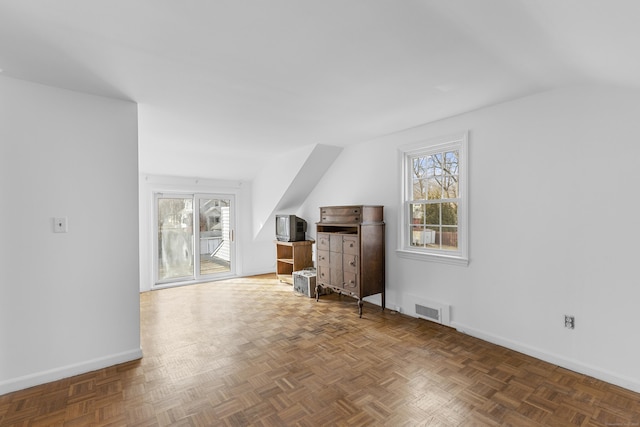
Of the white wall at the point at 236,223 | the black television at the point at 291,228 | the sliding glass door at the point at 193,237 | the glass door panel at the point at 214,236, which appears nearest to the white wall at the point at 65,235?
the white wall at the point at 236,223

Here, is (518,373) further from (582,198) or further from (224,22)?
(224,22)

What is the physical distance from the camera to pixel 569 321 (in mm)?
2568

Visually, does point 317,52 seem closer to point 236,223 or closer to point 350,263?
point 350,263

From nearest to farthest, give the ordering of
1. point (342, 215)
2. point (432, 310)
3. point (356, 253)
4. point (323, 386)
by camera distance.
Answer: point (323, 386), point (432, 310), point (356, 253), point (342, 215)

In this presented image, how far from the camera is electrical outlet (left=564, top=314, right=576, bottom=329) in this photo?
2549 millimetres

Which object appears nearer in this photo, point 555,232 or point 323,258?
point 555,232

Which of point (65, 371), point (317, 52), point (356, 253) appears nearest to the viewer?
point (317, 52)

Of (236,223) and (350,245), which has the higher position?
(236,223)

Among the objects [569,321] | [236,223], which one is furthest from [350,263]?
[236,223]

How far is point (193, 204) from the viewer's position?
5.80 meters

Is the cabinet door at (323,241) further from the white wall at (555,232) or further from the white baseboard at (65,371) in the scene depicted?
the white baseboard at (65,371)

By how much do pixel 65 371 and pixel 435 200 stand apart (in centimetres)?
392

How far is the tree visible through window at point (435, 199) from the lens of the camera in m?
3.43

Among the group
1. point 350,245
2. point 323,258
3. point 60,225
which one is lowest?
point 323,258
